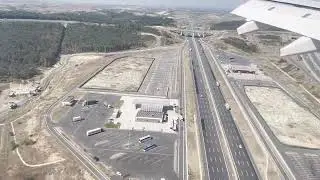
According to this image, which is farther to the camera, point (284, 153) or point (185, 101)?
point (185, 101)

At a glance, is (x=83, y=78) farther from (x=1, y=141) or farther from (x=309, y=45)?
(x=309, y=45)

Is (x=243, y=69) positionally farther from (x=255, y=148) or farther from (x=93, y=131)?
(x=93, y=131)

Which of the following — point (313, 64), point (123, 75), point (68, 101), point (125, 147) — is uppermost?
point (313, 64)

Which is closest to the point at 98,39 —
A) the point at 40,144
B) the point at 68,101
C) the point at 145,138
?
the point at 68,101

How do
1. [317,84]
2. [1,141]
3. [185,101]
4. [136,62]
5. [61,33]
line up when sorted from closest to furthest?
[1,141] → [185,101] → [317,84] → [136,62] → [61,33]

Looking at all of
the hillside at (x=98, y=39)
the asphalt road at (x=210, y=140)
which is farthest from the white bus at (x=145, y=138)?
the hillside at (x=98, y=39)

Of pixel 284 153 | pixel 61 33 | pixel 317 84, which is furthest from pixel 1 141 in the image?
pixel 61 33

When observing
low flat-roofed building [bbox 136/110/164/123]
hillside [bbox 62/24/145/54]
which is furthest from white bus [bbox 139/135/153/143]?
hillside [bbox 62/24/145/54]
